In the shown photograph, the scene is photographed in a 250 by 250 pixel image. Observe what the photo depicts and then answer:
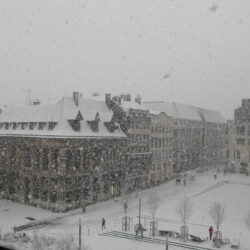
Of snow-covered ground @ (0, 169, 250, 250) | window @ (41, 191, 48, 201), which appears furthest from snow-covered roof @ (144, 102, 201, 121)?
window @ (41, 191, 48, 201)

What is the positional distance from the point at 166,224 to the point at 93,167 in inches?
461

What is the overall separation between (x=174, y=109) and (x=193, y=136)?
7840 millimetres

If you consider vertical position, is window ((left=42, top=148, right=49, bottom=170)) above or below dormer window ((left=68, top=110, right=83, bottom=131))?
below

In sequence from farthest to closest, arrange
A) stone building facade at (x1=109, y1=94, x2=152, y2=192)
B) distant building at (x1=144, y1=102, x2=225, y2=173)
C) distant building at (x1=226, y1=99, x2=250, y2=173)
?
distant building at (x1=144, y1=102, x2=225, y2=173), distant building at (x1=226, y1=99, x2=250, y2=173), stone building facade at (x1=109, y1=94, x2=152, y2=192)

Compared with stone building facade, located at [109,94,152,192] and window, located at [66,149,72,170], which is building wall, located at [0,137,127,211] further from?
stone building facade, located at [109,94,152,192]

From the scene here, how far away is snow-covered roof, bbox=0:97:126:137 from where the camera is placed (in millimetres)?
38469

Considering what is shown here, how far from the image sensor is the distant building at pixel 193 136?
221 feet

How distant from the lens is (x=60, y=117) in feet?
128

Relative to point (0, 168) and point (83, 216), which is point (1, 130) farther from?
point (83, 216)

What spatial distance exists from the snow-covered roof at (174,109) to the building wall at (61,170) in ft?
82.7

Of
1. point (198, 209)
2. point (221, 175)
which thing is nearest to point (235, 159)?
point (221, 175)

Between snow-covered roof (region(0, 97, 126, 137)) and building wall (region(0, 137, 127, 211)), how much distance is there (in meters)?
0.81

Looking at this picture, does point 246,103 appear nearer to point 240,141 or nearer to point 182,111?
point 240,141

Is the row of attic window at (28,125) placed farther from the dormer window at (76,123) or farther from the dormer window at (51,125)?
the dormer window at (76,123)
